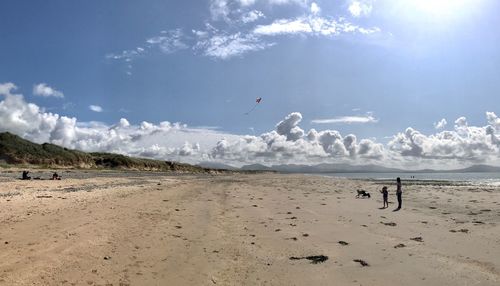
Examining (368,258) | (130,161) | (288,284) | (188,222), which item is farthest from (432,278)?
(130,161)

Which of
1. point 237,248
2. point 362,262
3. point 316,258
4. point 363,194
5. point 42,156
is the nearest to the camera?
point 362,262

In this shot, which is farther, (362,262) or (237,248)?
(237,248)

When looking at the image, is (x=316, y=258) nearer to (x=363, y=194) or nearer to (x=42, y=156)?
(x=363, y=194)

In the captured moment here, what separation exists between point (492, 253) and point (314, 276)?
6.38m

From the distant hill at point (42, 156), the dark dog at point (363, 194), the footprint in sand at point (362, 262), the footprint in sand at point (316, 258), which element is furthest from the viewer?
the distant hill at point (42, 156)

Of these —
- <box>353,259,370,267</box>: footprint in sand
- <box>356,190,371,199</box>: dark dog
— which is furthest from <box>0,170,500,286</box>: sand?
<box>356,190,371,199</box>: dark dog

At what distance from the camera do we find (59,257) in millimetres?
11438

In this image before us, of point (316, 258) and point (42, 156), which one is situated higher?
point (42, 156)

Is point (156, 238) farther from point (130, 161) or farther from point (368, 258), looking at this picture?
point (130, 161)

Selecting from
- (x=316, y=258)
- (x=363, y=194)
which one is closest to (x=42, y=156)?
(x=363, y=194)

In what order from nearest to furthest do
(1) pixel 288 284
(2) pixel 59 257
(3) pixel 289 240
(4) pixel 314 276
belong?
(1) pixel 288 284 → (4) pixel 314 276 → (2) pixel 59 257 → (3) pixel 289 240

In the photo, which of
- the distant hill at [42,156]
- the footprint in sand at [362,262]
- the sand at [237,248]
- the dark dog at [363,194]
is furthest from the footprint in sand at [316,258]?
the distant hill at [42,156]

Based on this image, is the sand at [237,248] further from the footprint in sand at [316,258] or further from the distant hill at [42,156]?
the distant hill at [42,156]

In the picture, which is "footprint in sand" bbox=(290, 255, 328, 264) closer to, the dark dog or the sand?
the sand
